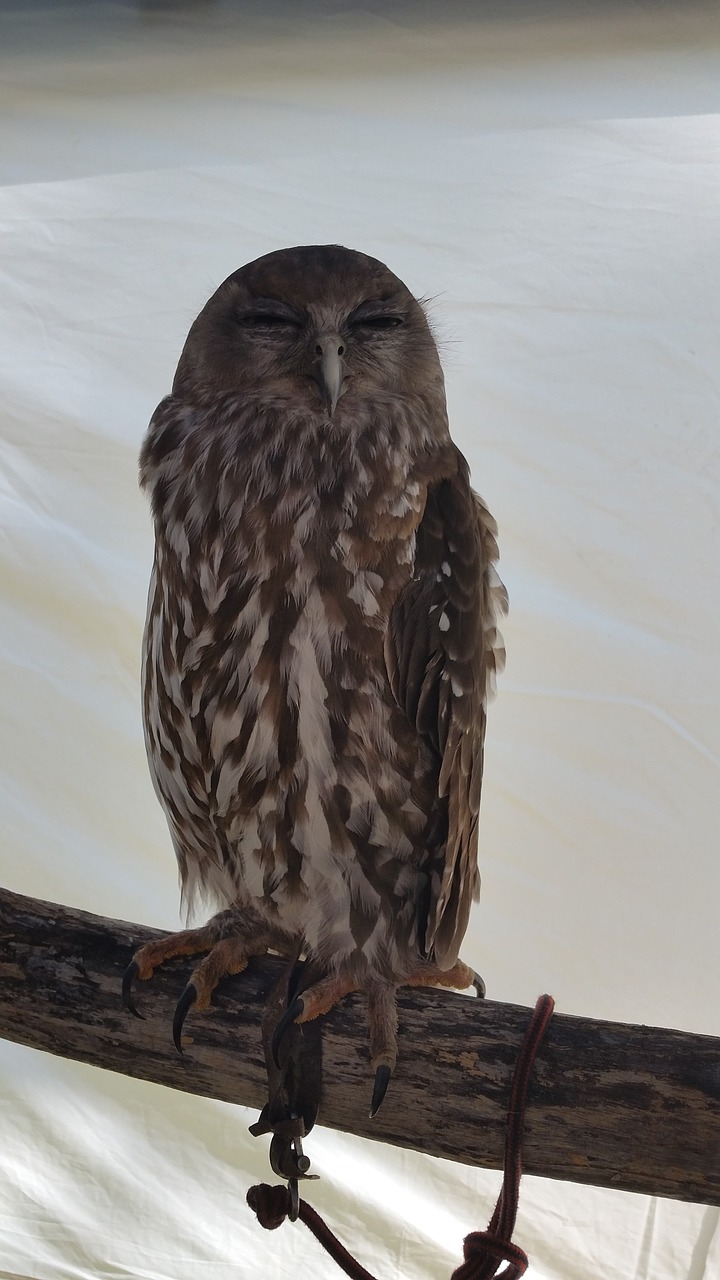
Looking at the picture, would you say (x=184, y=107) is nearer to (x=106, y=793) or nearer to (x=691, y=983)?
(x=106, y=793)

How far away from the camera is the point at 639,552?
181 cm

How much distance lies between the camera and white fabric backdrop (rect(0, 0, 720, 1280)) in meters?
1.74

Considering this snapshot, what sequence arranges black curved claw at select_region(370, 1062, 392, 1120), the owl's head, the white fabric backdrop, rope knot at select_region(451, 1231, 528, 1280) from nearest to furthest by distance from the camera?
rope knot at select_region(451, 1231, 528, 1280) → black curved claw at select_region(370, 1062, 392, 1120) → the owl's head → the white fabric backdrop

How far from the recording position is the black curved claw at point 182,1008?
50.4 inches

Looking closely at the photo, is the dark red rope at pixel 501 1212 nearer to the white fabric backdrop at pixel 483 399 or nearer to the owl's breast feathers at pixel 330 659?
the owl's breast feathers at pixel 330 659

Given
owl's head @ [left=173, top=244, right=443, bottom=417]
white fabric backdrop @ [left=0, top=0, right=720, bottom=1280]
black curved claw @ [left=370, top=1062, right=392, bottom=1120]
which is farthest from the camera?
white fabric backdrop @ [left=0, top=0, right=720, bottom=1280]

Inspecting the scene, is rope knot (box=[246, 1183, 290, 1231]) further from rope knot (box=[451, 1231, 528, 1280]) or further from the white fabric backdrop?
the white fabric backdrop

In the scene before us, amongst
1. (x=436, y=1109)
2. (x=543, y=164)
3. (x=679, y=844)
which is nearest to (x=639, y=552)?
(x=679, y=844)

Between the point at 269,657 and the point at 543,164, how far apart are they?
106 centimetres

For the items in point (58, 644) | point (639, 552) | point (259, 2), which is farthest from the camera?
point (58, 644)

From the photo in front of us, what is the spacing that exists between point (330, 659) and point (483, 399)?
2.58 ft

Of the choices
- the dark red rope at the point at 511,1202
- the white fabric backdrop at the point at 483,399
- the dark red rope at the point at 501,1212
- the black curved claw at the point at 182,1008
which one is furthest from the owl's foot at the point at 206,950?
the white fabric backdrop at the point at 483,399

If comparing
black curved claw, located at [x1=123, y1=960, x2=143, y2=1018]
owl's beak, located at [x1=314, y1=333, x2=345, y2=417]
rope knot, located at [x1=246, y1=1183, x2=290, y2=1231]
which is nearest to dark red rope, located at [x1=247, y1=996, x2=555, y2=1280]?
rope knot, located at [x1=246, y1=1183, x2=290, y2=1231]

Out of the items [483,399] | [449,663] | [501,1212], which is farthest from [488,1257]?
[483,399]
